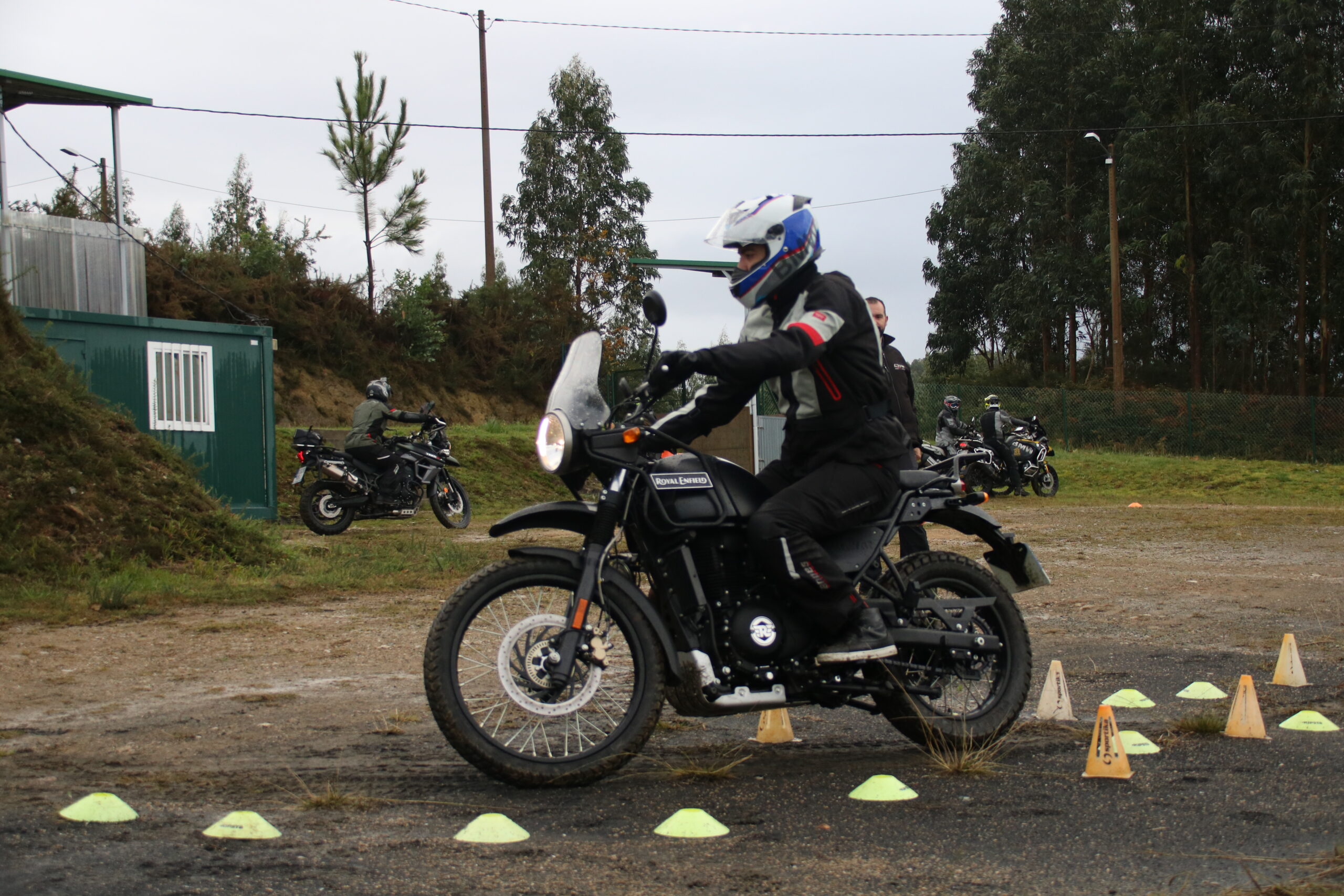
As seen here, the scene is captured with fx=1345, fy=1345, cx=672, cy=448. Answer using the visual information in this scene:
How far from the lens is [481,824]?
11.8 ft

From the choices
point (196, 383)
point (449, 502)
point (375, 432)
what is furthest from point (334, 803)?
point (196, 383)

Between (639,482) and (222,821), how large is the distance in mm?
1643

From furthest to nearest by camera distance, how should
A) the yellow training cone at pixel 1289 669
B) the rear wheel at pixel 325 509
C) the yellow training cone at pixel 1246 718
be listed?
the rear wheel at pixel 325 509, the yellow training cone at pixel 1289 669, the yellow training cone at pixel 1246 718

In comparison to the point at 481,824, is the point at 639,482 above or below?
Result: above

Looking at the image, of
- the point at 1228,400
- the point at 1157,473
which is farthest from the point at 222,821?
the point at 1228,400

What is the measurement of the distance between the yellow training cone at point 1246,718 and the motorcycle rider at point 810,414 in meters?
1.32

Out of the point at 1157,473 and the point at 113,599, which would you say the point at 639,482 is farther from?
the point at 1157,473

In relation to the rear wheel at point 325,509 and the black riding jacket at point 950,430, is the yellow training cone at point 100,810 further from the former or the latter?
the black riding jacket at point 950,430

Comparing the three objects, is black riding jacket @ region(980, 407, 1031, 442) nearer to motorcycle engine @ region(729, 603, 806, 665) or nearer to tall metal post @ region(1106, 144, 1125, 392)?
tall metal post @ region(1106, 144, 1125, 392)

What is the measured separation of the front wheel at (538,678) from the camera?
164 inches

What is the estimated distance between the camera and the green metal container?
16469 millimetres

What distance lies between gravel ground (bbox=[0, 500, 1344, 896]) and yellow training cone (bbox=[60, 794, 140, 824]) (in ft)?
0.18

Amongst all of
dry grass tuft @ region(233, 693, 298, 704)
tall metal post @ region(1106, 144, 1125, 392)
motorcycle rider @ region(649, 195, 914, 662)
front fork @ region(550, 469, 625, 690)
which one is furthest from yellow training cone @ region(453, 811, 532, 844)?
tall metal post @ region(1106, 144, 1125, 392)

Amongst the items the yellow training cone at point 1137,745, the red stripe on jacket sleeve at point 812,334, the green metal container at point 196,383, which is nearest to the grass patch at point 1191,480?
the green metal container at point 196,383
